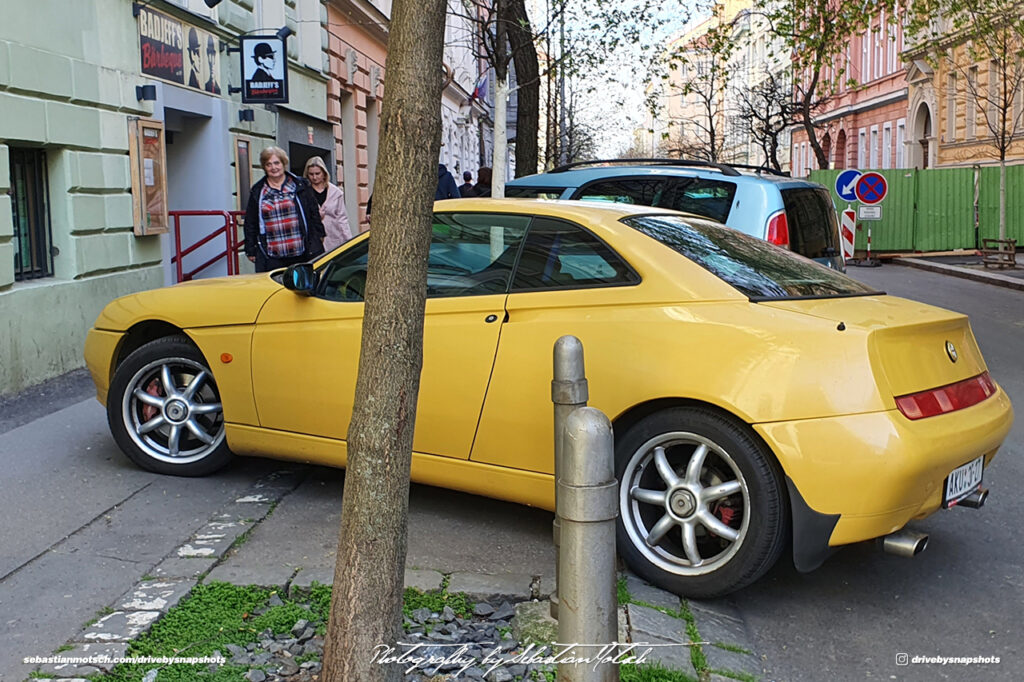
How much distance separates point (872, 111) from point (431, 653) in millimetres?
52238

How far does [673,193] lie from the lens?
9219mm

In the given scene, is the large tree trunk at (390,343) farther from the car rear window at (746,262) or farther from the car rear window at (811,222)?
the car rear window at (811,222)

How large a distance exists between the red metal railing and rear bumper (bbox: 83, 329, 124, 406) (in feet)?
23.4

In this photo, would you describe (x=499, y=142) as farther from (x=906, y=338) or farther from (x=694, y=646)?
(x=694, y=646)

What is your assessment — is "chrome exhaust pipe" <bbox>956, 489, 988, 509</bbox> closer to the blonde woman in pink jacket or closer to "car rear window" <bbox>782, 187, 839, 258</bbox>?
"car rear window" <bbox>782, 187, 839, 258</bbox>

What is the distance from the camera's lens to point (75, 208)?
1045cm

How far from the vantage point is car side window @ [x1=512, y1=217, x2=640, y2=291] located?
488 centimetres

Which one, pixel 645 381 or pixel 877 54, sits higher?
pixel 877 54

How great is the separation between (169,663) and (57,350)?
6701 mm

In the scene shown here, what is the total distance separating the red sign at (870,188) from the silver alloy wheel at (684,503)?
1881 centimetres

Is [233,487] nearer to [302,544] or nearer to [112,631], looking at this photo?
[302,544]

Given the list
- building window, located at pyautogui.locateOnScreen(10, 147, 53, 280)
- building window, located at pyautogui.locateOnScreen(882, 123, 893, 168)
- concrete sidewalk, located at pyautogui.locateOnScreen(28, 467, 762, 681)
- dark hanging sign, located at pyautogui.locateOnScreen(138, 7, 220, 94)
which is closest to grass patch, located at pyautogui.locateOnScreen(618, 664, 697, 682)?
concrete sidewalk, located at pyautogui.locateOnScreen(28, 467, 762, 681)

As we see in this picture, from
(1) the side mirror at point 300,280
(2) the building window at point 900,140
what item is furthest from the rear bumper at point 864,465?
(2) the building window at point 900,140

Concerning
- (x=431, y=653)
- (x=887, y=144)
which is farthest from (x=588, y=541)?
(x=887, y=144)
